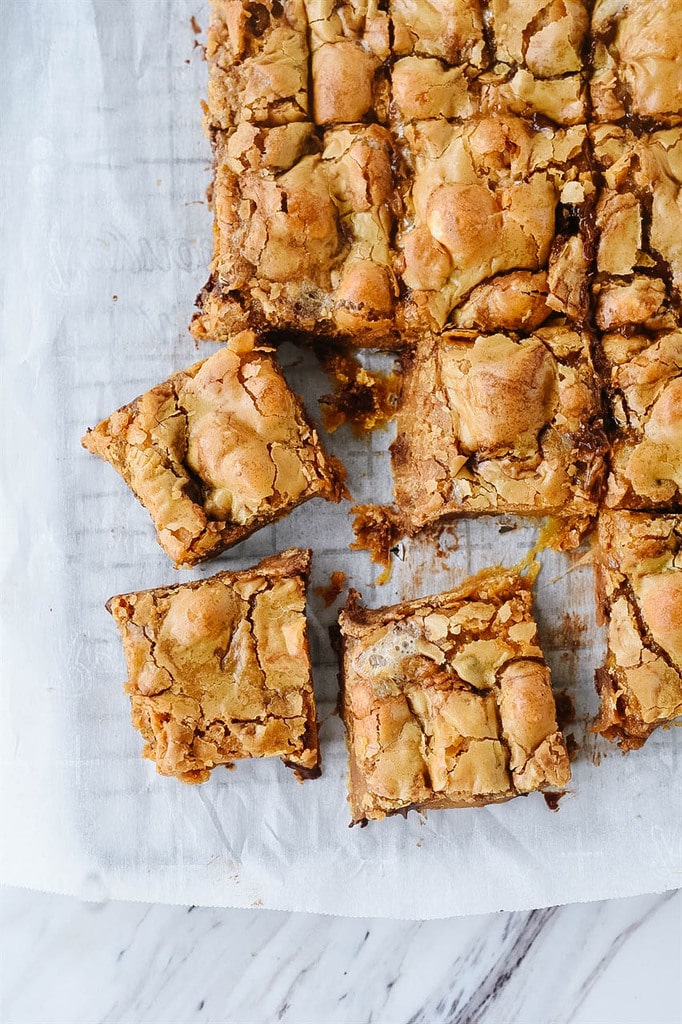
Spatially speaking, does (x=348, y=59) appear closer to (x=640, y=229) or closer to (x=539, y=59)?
(x=539, y=59)

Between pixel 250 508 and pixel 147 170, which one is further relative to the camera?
pixel 147 170

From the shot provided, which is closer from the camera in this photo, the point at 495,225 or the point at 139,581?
the point at 495,225

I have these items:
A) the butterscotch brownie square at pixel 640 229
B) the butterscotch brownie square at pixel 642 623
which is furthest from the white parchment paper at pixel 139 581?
the butterscotch brownie square at pixel 640 229

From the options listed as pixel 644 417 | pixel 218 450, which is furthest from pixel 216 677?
pixel 644 417

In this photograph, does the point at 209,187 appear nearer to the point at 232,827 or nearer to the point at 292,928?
the point at 232,827

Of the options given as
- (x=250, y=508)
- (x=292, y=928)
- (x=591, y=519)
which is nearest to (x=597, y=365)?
(x=591, y=519)

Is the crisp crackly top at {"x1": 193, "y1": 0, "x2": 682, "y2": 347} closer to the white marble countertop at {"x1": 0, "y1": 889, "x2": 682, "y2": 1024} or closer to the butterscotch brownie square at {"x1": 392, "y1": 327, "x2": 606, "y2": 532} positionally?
the butterscotch brownie square at {"x1": 392, "y1": 327, "x2": 606, "y2": 532}
